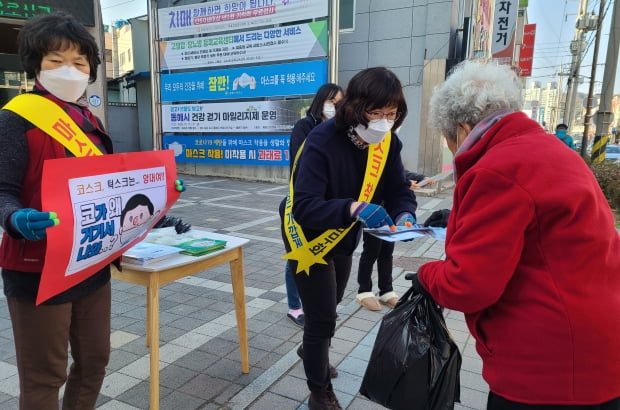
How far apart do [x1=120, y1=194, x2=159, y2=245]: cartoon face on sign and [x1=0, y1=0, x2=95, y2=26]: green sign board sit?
8.48 metres

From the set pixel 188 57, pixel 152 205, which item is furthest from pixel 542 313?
pixel 188 57

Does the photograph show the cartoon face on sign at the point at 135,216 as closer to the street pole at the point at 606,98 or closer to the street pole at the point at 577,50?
the street pole at the point at 606,98

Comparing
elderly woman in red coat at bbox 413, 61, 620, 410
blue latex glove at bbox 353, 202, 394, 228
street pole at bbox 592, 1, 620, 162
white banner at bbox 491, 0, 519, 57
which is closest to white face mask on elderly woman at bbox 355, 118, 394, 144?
blue latex glove at bbox 353, 202, 394, 228

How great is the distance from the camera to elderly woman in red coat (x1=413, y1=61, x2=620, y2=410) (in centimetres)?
114

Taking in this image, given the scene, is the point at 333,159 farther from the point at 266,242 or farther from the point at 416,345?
the point at 266,242

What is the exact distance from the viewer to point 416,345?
62.6 inches

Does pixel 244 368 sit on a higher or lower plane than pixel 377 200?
lower

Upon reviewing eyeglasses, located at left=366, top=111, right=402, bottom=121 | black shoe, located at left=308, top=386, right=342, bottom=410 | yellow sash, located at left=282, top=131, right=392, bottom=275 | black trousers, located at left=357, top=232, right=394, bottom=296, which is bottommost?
black shoe, located at left=308, top=386, right=342, bottom=410

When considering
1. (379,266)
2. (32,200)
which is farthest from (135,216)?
(379,266)

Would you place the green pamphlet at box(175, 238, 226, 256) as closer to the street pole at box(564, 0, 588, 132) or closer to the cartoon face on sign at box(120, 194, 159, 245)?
the cartoon face on sign at box(120, 194, 159, 245)

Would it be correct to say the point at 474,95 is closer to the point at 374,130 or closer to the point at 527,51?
the point at 374,130

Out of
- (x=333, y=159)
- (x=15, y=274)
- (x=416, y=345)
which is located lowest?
(x=416, y=345)

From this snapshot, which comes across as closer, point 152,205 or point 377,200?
point 152,205

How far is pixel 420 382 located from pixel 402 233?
573mm
